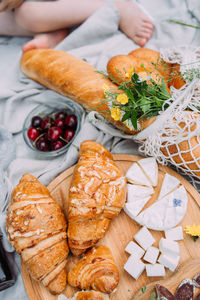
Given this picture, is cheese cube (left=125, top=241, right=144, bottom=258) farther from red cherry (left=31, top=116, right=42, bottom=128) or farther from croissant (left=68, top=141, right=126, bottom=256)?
red cherry (left=31, top=116, right=42, bottom=128)

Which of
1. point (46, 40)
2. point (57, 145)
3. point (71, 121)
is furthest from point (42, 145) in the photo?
point (46, 40)

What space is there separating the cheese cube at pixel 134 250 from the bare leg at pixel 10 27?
1780 mm

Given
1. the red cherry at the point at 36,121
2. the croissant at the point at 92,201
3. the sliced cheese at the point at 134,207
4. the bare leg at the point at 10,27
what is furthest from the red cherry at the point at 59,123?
the bare leg at the point at 10,27

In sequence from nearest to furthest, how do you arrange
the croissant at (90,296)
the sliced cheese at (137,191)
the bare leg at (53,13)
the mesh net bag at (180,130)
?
the croissant at (90,296) → the mesh net bag at (180,130) → the sliced cheese at (137,191) → the bare leg at (53,13)

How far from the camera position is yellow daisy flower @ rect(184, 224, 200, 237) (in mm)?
1253

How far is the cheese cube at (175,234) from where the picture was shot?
1.28m

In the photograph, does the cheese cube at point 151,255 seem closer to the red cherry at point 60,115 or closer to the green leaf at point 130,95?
the green leaf at point 130,95

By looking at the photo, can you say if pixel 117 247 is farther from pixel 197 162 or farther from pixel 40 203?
pixel 197 162

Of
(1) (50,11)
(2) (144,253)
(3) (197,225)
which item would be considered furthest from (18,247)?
(1) (50,11)

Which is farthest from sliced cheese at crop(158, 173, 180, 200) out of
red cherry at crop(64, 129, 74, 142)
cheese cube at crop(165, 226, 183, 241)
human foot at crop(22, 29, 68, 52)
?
human foot at crop(22, 29, 68, 52)

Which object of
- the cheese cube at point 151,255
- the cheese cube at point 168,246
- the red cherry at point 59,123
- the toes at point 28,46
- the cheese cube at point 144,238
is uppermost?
the toes at point 28,46

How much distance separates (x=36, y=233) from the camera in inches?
47.9

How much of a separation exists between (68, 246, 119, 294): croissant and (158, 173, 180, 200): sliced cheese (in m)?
0.42

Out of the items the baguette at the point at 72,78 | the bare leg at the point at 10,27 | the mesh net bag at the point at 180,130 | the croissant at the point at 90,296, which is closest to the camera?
the croissant at the point at 90,296
